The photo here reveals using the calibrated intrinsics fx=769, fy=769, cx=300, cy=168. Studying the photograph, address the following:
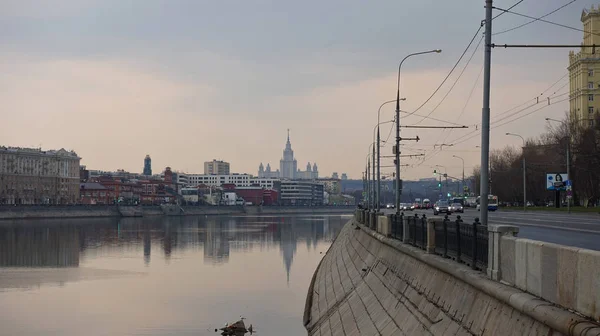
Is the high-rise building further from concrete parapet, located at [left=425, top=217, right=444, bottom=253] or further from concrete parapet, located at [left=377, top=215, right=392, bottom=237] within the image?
concrete parapet, located at [left=425, top=217, right=444, bottom=253]

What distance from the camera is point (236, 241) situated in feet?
353

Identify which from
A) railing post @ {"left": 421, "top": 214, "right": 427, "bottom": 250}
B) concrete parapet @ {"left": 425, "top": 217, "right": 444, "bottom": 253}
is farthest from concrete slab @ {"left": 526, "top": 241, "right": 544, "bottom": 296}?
railing post @ {"left": 421, "top": 214, "right": 427, "bottom": 250}

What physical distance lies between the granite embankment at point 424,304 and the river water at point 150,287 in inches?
240

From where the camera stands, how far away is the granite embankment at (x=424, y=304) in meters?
10.8

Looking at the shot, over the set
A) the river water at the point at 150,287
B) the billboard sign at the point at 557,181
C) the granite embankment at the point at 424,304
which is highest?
the billboard sign at the point at 557,181

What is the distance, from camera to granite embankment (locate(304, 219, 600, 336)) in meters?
10.8

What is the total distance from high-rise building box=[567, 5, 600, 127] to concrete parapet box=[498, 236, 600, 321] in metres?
107

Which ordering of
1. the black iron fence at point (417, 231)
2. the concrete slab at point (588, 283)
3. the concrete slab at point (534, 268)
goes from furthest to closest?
1. the black iron fence at point (417, 231)
2. the concrete slab at point (534, 268)
3. the concrete slab at point (588, 283)

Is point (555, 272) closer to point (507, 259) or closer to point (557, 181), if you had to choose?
point (507, 259)

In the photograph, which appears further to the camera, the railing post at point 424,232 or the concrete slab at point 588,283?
the railing post at point 424,232

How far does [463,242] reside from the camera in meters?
18.0

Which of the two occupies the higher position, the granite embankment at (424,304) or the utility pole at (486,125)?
the utility pole at (486,125)

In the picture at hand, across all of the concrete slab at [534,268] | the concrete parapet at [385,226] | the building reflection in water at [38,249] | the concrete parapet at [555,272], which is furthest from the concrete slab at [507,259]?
the building reflection in water at [38,249]

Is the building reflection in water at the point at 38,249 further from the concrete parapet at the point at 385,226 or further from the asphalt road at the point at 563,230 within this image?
the asphalt road at the point at 563,230
